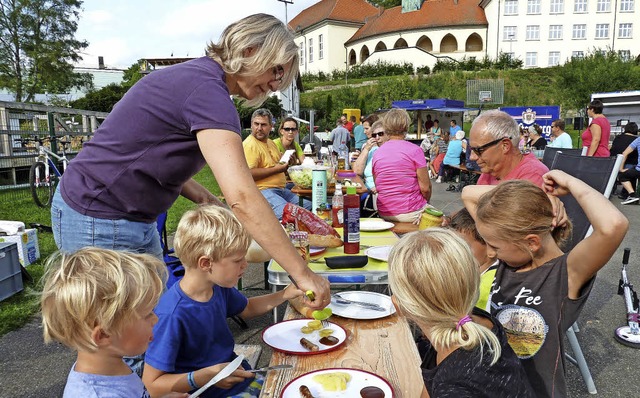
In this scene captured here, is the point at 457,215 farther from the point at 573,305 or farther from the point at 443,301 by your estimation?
the point at 443,301

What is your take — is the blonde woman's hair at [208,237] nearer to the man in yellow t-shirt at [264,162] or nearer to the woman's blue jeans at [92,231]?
the woman's blue jeans at [92,231]

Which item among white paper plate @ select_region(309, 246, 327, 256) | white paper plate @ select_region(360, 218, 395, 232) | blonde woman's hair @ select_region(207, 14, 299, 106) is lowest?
white paper plate @ select_region(360, 218, 395, 232)

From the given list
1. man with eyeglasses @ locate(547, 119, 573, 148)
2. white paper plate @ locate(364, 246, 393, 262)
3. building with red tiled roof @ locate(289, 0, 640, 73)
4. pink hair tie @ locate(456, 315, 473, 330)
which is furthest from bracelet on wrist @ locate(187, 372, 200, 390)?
building with red tiled roof @ locate(289, 0, 640, 73)

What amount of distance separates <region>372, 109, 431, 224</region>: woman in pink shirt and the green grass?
10.3 ft

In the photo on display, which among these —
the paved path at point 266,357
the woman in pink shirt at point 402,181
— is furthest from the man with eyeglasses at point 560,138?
the woman in pink shirt at point 402,181

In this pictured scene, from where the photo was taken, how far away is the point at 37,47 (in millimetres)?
30453

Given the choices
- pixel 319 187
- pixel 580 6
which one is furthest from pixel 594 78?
pixel 319 187

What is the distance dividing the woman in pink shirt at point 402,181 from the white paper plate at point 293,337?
2.72 m

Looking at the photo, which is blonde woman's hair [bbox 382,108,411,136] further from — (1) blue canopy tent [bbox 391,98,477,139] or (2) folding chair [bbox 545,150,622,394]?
(1) blue canopy tent [bbox 391,98,477,139]

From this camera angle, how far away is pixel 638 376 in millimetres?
3180

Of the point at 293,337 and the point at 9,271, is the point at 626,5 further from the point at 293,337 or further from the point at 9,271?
the point at 293,337

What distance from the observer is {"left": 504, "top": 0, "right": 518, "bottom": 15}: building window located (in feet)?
177

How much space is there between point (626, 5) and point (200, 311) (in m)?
65.7

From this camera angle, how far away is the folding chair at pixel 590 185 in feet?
9.82
